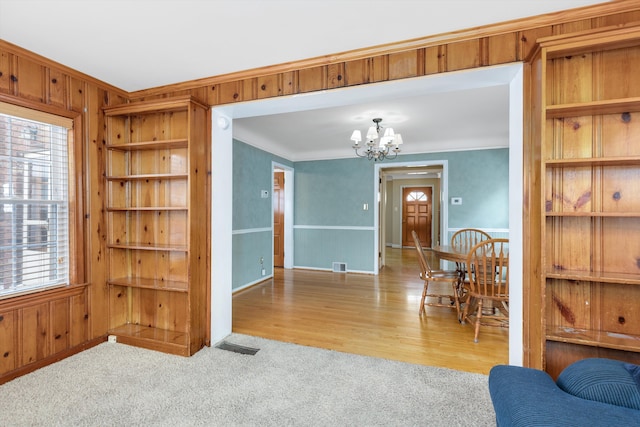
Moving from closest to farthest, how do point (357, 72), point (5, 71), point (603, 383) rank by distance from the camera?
point (603, 383), point (5, 71), point (357, 72)

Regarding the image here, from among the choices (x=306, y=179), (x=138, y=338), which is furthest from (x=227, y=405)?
(x=306, y=179)

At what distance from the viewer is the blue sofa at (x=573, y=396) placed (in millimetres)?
970

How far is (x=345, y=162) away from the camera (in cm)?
563

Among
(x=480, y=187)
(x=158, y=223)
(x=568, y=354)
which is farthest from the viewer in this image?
(x=480, y=187)

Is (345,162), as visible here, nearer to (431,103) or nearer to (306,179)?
(306,179)

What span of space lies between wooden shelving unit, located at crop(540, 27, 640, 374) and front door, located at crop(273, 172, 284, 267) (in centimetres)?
477

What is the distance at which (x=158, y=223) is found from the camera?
273 cm

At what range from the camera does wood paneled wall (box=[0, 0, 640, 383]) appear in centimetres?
175

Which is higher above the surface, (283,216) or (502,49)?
(502,49)

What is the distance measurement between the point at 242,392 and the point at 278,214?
14.1 feet

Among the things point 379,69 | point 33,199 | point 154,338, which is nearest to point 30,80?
point 33,199

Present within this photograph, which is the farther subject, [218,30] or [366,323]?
[366,323]

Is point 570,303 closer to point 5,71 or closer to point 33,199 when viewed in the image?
point 33,199

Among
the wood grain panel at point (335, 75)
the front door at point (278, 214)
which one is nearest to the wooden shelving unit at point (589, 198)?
the wood grain panel at point (335, 75)
